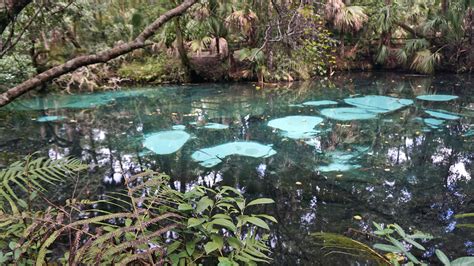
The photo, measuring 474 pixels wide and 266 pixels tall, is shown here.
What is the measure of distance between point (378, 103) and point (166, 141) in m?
4.83

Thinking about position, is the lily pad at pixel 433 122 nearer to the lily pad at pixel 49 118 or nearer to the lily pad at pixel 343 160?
the lily pad at pixel 343 160

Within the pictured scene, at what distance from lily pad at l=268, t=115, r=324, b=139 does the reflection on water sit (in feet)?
0.06

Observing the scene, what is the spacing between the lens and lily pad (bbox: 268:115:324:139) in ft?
19.5

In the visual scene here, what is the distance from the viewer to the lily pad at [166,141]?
531 centimetres

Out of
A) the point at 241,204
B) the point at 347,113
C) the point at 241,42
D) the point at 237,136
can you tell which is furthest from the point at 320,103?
the point at 241,204

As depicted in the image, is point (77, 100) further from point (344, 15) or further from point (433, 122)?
point (344, 15)

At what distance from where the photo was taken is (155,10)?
505 inches

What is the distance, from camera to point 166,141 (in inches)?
225

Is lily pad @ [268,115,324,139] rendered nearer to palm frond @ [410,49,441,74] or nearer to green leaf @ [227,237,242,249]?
green leaf @ [227,237,242,249]

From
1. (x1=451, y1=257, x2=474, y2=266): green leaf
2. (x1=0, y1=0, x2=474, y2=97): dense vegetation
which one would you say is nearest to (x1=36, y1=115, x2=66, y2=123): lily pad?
(x1=0, y1=0, x2=474, y2=97): dense vegetation

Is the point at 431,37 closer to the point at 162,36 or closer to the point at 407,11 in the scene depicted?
the point at 407,11

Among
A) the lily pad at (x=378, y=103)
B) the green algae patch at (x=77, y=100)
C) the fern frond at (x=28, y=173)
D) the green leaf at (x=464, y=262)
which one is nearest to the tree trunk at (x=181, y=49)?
the green algae patch at (x=77, y=100)

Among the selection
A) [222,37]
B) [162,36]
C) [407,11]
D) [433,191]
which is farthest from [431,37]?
[433,191]

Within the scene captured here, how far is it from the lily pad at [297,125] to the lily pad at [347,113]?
0.37 m
